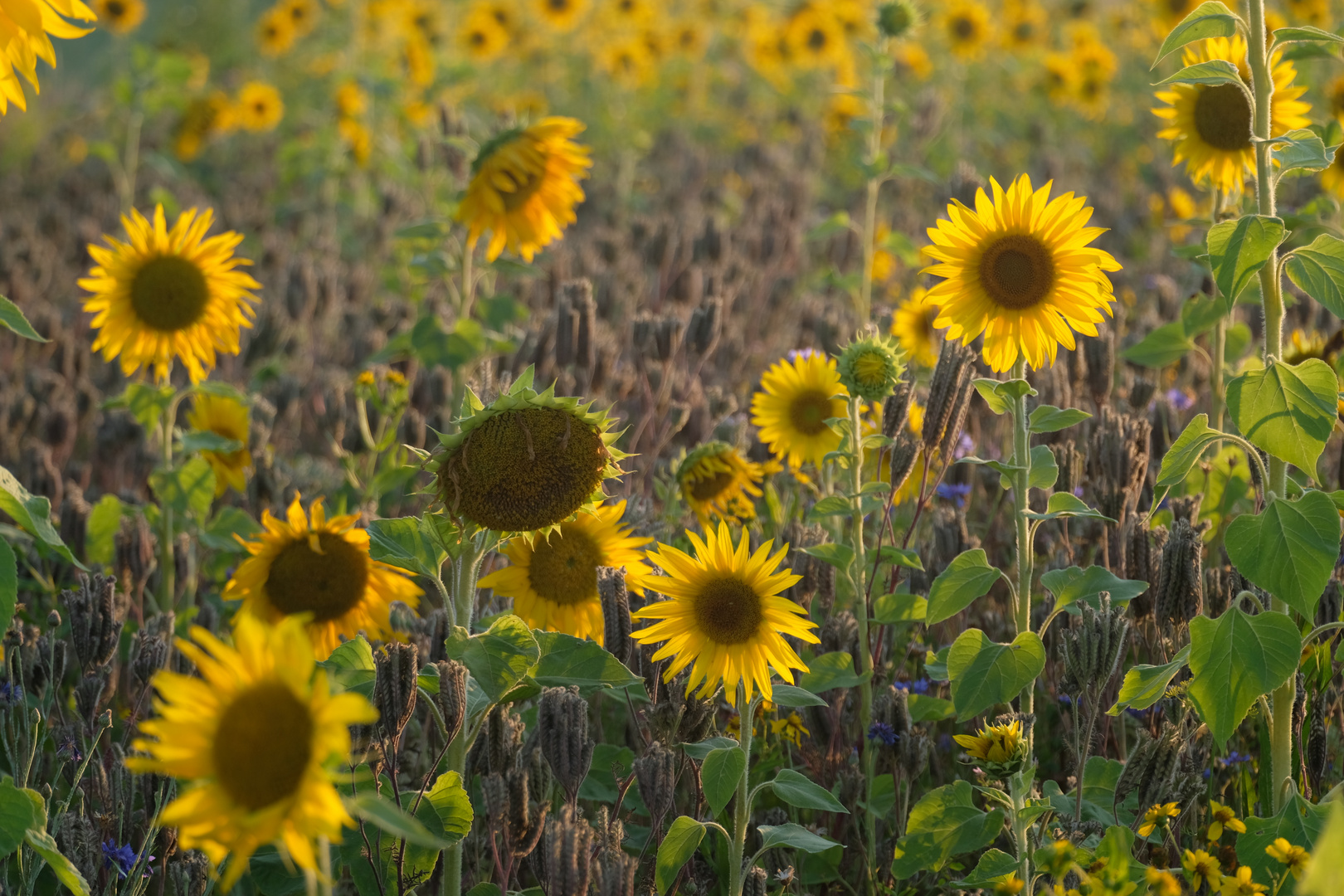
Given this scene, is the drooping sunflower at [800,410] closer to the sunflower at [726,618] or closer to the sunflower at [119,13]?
the sunflower at [726,618]

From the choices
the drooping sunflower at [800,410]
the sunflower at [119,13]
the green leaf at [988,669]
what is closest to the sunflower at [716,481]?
the drooping sunflower at [800,410]

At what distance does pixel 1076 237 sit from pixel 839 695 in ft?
3.58

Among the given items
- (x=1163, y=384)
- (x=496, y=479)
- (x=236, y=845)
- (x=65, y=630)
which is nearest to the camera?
(x=236, y=845)

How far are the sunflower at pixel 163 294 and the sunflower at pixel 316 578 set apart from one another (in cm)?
94

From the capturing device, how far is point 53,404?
4289 mm

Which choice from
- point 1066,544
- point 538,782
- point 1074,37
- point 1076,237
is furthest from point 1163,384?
point 1074,37

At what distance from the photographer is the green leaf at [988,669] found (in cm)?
212

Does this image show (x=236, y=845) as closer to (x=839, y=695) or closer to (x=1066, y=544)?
(x=839, y=695)

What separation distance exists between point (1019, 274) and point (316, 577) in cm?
164

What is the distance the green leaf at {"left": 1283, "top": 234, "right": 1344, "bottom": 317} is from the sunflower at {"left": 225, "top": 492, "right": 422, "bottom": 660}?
190cm

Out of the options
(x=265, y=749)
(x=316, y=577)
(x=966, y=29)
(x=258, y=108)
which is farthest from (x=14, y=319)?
(x=966, y=29)

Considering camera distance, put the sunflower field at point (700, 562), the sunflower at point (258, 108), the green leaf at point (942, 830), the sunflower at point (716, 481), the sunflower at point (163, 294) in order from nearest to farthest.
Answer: the sunflower field at point (700, 562), the green leaf at point (942, 830), the sunflower at point (716, 481), the sunflower at point (163, 294), the sunflower at point (258, 108)

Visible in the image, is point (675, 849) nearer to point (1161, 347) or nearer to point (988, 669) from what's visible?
point (988, 669)

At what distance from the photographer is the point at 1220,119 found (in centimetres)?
322
